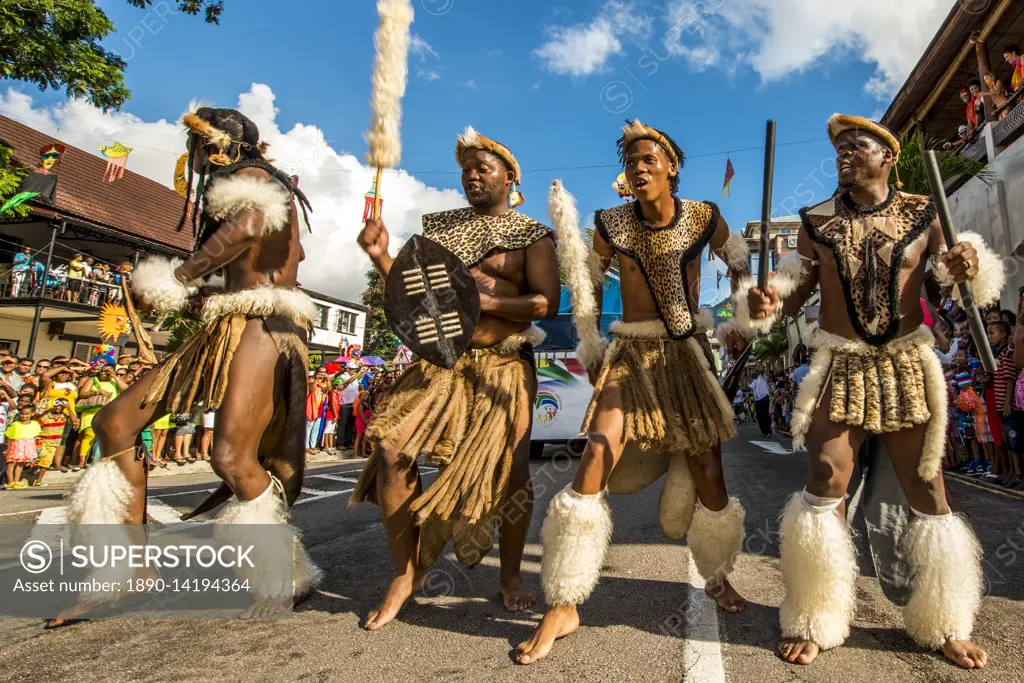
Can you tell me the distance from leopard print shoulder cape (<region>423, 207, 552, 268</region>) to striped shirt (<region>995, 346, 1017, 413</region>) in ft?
18.1

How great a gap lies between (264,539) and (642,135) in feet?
8.04

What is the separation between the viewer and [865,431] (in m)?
2.46

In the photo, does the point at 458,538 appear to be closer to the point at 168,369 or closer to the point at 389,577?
the point at 389,577

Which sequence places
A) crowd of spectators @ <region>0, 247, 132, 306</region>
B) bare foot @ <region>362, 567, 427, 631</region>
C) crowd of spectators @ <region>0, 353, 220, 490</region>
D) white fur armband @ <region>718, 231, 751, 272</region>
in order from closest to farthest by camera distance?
bare foot @ <region>362, 567, 427, 631</region> → white fur armband @ <region>718, 231, 751, 272</region> → crowd of spectators @ <region>0, 353, 220, 490</region> → crowd of spectators @ <region>0, 247, 132, 306</region>

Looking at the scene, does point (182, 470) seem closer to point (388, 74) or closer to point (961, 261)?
point (388, 74)

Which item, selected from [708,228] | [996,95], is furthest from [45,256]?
[996,95]

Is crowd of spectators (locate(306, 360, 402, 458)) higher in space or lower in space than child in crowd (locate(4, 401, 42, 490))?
higher

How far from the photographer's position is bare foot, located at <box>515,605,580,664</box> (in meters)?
2.20

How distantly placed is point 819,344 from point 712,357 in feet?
1.59

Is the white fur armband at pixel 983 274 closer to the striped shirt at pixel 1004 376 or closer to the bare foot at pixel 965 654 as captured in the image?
the bare foot at pixel 965 654

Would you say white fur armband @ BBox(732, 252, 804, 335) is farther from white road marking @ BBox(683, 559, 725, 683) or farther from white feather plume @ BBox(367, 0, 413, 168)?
white feather plume @ BBox(367, 0, 413, 168)

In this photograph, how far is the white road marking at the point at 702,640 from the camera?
2070mm

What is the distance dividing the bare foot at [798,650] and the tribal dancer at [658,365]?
0.43 metres

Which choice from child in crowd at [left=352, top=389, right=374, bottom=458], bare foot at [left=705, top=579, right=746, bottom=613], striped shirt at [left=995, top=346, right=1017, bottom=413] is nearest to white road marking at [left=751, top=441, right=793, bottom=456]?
striped shirt at [left=995, top=346, right=1017, bottom=413]
